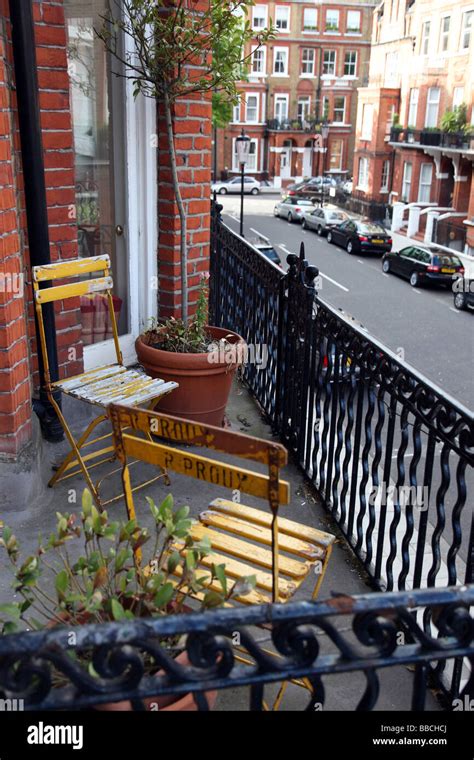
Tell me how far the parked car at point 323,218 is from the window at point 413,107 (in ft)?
18.7

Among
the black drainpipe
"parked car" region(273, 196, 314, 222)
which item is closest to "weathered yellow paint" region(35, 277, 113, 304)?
the black drainpipe

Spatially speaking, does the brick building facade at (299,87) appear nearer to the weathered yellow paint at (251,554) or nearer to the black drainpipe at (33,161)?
the black drainpipe at (33,161)

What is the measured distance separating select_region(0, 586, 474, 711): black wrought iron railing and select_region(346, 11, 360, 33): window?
57940 mm

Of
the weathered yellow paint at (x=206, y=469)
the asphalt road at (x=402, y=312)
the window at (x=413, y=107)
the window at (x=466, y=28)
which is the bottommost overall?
the asphalt road at (x=402, y=312)

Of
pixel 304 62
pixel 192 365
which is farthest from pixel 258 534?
pixel 304 62

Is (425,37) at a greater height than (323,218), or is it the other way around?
(425,37)

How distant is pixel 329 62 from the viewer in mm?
53875

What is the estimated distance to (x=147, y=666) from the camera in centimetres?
212

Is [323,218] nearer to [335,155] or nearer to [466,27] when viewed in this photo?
[466,27]

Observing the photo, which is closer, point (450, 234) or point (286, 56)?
point (450, 234)

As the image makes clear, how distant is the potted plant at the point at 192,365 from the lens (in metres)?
4.73

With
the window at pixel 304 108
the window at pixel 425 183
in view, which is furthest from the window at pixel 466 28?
the window at pixel 304 108

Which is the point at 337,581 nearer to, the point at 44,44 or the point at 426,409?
the point at 426,409

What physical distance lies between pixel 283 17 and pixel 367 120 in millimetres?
16203
